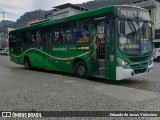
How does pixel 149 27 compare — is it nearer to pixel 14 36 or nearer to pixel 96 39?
pixel 96 39

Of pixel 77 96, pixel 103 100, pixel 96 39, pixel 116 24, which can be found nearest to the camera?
pixel 103 100

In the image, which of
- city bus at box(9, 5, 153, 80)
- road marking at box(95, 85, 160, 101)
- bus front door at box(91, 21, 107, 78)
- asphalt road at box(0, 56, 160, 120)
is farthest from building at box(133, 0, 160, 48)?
road marking at box(95, 85, 160, 101)

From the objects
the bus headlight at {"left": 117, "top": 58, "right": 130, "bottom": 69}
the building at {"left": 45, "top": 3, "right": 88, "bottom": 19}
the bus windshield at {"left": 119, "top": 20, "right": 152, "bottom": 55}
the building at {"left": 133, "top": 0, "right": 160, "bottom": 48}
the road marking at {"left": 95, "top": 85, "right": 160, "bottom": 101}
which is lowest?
the road marking at {"left": 95, "top": 85, "right": 160, "bottom": 101}

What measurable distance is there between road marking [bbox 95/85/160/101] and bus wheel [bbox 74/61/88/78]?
73.4 inches

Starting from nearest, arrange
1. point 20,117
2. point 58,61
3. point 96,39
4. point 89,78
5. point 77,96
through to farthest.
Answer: point 20,117, point 77,96, point 96,39, point 89,78, point 58,61

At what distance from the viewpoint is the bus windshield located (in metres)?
8.84

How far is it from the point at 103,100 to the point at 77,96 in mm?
908

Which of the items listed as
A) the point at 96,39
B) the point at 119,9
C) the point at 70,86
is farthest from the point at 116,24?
the point at 70,86

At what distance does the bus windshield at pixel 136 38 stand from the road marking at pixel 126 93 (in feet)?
5.22

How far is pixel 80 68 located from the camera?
35.2 feet

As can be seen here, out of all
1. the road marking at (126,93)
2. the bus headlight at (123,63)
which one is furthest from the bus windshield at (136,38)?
the road marking at (126,93)

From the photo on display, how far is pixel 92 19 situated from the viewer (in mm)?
9719

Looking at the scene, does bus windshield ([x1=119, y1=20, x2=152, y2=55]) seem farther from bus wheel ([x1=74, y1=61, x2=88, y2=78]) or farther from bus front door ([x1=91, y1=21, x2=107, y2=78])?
bus wheel ([x1=74, y1=61, x2=88, y2=78])

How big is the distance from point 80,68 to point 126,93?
3.65 metres
